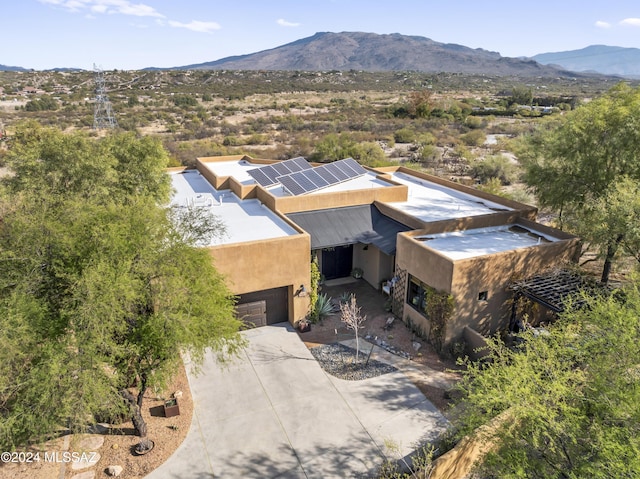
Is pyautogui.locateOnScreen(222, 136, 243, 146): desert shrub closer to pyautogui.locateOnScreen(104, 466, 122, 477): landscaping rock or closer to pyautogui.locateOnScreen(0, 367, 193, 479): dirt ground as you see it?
pyautogui.locateOnScreen(0, 367, 193, 479): dirt ground

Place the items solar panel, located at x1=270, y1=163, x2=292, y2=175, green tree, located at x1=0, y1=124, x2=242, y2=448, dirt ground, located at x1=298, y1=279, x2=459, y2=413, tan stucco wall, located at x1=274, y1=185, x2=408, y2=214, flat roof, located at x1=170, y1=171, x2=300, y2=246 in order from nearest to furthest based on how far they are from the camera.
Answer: green tree, located at x1=0, y1=124, x2=242, y2=448 → dirt ground, located at x1=298, y1=279, x2=459, y2=413 → flat roof, located at x1=170, y1=171, x2=300, y2=246 → tan stucco wall, located at x1=274, y1=185, x2=408, y2=214 → solar panel, located at x1=270, y1=163, x2=292, y2=175

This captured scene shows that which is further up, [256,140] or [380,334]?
[256,140]

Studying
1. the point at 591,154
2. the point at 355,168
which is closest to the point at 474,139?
the point at 355,168

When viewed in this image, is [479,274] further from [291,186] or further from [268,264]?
[291,186]

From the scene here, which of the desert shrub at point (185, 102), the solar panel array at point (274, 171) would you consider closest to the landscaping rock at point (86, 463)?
the solar panel array at point (274, 171)

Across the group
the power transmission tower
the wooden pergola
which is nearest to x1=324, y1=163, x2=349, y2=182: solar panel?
the wooden pergola

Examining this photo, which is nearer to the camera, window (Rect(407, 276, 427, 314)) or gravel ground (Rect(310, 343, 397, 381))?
gravel ground (Rect(310, 343, 397, 381))
